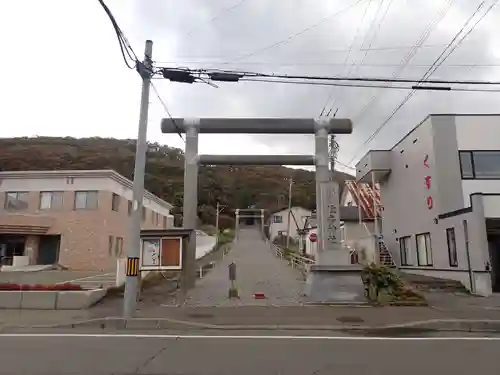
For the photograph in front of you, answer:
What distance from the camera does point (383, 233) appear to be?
95.9 feet

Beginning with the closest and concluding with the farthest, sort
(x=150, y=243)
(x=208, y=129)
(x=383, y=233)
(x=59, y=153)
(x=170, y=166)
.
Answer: (x=150, y=243) < (x=208, y=129) < (x=383, y=233) < (x=59, y=153) < (x=170, y=166)

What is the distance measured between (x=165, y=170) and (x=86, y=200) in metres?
74.4

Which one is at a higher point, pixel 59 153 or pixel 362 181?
pixel 59 153

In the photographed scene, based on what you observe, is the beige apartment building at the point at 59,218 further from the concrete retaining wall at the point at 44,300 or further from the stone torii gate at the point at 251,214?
the stone torii gate at the point at 251,214

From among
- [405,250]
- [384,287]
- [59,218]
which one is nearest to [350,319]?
[384,287]

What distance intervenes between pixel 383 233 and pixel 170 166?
82931 mm

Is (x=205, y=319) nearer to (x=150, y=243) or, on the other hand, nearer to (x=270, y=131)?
(x=150, y=243)

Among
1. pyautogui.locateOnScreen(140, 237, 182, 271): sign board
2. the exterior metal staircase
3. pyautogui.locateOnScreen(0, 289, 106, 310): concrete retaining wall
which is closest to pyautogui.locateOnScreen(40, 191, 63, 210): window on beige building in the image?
pyautogui.locateOnScreen(0, 289, 106, 310): concrete retaining wall

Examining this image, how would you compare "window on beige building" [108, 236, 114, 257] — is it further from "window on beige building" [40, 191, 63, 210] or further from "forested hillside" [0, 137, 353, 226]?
"forested hillside" [0, 137, 353, 226]

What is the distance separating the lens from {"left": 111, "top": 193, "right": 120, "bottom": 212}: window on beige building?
3128 cm

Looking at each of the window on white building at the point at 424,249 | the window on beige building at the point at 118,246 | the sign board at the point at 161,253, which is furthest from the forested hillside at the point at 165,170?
the sign board at the point at 161,253

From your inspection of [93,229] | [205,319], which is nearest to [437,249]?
[205,319]

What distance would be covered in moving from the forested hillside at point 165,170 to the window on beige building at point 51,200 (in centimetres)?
4906

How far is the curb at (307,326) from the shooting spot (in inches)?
413
